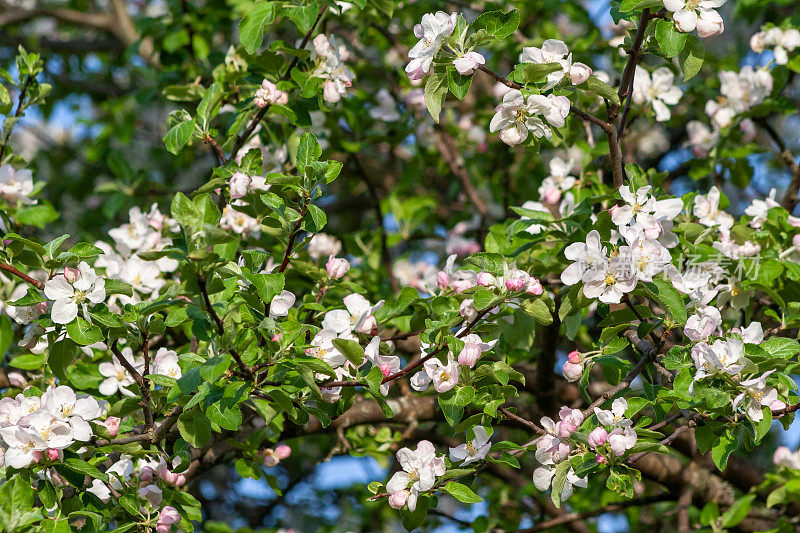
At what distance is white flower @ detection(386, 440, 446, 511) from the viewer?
5.31 feet

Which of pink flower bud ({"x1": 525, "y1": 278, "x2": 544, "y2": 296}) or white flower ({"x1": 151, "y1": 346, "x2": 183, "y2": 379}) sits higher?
pink flower bud ({"x1": 525, "y1": 278, "x2": 544, "y2": 296})

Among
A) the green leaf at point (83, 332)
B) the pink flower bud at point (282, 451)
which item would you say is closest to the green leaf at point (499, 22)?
the green leaf at point (83, 332)

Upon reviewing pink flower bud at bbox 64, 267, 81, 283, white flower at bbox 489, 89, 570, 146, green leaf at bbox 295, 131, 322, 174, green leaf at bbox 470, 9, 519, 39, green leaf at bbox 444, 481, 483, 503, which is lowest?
green leaf at bbox 444, 481, 483, 503

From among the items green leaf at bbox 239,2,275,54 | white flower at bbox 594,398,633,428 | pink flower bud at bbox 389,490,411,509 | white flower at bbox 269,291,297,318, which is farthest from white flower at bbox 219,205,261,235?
white flower at bbox 594,398,633,428

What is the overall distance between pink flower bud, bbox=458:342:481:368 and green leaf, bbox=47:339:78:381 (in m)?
0.81

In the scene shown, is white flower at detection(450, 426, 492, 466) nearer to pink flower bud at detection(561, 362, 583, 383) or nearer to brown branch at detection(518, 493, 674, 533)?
pink flower bud at detection(561, 362, 583, 383)

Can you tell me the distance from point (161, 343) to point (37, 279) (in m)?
0.63

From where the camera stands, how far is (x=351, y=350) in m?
1.61

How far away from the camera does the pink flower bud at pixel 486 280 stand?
5.46ft

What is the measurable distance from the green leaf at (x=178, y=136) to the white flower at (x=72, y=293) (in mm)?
385

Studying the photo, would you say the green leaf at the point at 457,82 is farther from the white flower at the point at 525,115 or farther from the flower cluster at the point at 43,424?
the flower cluster at the point at 43,424

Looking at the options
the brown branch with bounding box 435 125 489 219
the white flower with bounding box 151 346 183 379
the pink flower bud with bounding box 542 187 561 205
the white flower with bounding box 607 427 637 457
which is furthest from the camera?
the brown branch with bounding box 435 125 489 219

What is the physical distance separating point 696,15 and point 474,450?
946 millimetres

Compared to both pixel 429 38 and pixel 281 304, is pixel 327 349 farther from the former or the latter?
pixel 429 38
